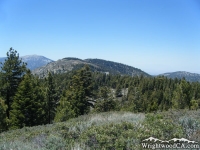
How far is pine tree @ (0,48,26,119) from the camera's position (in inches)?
848

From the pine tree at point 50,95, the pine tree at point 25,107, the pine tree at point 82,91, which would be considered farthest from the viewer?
the pine tree at point 50,95

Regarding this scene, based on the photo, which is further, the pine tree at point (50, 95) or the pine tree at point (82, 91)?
the pine tree at point (50, 95)

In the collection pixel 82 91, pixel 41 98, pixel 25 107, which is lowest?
pixel 25 107

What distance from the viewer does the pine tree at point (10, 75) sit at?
2155 cm

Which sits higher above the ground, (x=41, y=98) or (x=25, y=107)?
(x=41, y=98)

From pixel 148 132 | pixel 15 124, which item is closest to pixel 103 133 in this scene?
pixel 148 132

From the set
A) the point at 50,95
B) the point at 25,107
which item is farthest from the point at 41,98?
the point at 50,95

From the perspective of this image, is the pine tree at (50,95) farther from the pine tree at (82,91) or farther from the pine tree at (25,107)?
the pine tree at (25,107)

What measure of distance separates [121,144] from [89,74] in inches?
1082

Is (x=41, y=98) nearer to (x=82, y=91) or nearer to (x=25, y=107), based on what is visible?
(x=25, y=107)

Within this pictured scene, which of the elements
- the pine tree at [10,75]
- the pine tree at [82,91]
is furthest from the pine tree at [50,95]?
the pine tree at [10,75]

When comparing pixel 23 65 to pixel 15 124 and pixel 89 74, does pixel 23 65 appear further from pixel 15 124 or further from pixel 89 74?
pixel 89 74

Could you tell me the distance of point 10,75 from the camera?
2173 cm

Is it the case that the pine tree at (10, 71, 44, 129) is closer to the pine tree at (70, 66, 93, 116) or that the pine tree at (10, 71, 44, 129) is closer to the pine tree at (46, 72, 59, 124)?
the pine tree at (70, 66, 93, 116)
